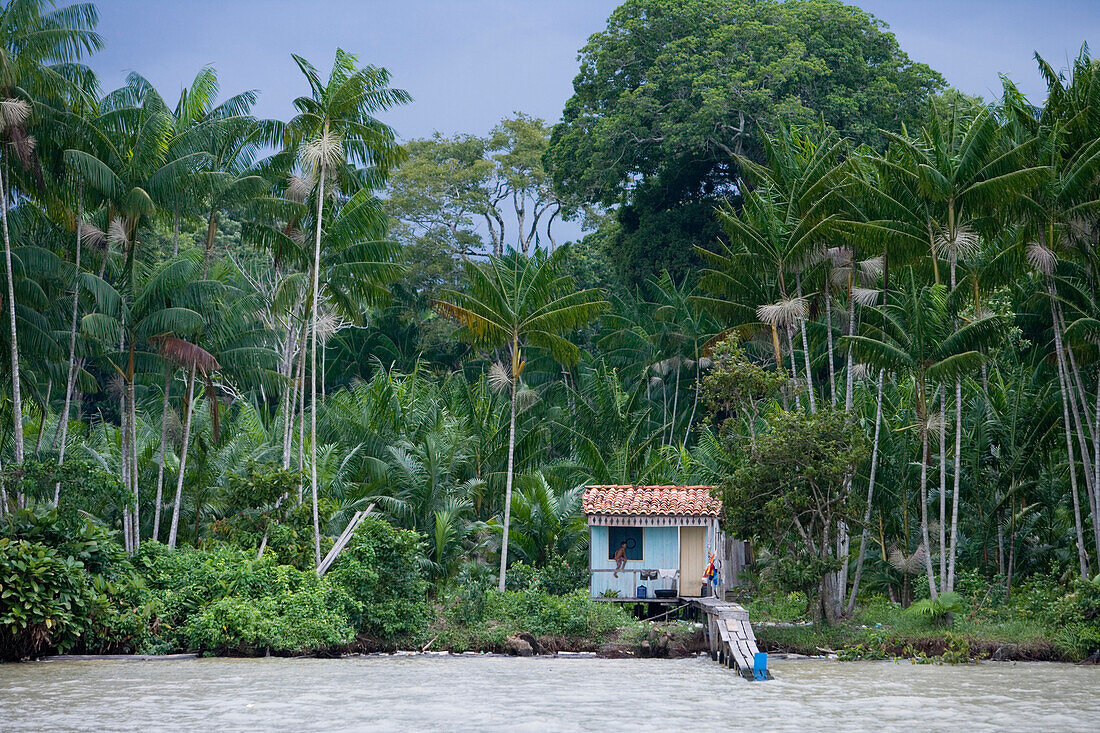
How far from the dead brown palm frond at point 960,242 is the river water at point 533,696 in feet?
25.8

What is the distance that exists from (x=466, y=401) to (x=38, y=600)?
51.5 ft

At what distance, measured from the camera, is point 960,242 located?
21734 millimetres

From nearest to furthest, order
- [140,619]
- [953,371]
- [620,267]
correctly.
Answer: [140,619]
[953,371]
[620,267]

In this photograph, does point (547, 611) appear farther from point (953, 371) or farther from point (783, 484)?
point (953, 371)

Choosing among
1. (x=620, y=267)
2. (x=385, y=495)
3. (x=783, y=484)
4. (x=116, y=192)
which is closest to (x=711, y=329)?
(x=620, y=267)

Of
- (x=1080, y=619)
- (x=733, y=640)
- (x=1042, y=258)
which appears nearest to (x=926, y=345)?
(x=1042, y=258)

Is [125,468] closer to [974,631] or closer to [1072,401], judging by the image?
[974,631]

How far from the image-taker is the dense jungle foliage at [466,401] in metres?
20.5

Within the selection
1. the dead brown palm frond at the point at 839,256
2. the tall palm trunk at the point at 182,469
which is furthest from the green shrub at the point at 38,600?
the dead brown palm frond at the point at 839,256

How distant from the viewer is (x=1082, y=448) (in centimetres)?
2106

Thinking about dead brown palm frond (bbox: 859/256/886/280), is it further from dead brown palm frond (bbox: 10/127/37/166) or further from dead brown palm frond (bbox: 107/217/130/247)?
dead brown palm frond (bbox: 10/127/37/166)

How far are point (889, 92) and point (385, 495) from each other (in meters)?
23.3

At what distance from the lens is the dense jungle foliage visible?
20.5 m

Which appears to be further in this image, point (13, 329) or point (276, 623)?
point (13, 329)
